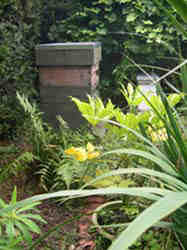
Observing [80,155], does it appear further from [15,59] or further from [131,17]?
[131,17]

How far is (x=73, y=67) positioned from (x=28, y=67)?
48cm

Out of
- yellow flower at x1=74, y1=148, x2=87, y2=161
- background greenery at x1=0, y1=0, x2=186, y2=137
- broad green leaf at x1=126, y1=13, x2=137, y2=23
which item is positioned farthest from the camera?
broad green leaf at x1=126, y1=13, x2=137, y2=23

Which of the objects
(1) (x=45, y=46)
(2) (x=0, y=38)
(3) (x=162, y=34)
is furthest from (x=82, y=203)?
(3) (x=162, y=34)

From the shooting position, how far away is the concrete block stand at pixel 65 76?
316 centimetres

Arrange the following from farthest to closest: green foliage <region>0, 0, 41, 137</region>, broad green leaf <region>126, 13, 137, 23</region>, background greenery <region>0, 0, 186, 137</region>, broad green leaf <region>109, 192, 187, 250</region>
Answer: broad green leaf <region>126, 13, 137, 23</region> < background greenery <region>0, 0, 186, 137</region> < green foliage <region>0, 0, 41, 137</region> < broad green leaf <region>109, 192, 187, 250</region>

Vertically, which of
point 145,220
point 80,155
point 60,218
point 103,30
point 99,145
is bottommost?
Answer: point 60,218

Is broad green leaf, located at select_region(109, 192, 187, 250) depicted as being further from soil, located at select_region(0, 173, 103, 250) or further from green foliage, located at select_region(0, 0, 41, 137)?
green foliage, located at select_region(0, 0, 41, 137)

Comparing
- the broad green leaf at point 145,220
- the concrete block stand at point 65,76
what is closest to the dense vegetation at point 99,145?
the broad green leaf at point 145,220

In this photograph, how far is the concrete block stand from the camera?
3.16 m

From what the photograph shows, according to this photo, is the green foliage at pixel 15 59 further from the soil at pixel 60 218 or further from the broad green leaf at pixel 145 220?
the broad green leaf at pixel 145 220

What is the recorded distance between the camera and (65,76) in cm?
326

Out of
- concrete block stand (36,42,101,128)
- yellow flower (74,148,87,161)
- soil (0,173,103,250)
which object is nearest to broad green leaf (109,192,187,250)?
soil (0,173,103,250)

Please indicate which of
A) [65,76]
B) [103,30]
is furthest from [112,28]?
[65,76]

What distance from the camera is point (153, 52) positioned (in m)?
4.73
